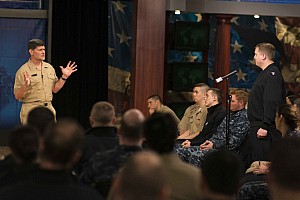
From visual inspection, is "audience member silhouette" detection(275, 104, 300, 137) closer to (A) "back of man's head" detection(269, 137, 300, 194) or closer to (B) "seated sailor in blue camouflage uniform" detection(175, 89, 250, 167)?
(B) "seated sailor in blue camouflage uniform" detection(175, 89, 250, 167)

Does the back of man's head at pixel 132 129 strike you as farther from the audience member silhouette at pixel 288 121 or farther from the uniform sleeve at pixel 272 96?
the uniform sleeve at pixel 272 96

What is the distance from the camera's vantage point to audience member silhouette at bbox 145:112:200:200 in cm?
315

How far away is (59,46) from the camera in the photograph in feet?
28.3

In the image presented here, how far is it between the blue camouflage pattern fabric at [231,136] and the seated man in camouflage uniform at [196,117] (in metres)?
0.55

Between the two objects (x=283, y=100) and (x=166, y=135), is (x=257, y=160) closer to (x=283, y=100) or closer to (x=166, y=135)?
(x=283, y=100)

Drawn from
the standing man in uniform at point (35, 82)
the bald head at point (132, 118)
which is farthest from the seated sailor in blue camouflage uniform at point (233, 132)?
the bald head at point (132, 118)

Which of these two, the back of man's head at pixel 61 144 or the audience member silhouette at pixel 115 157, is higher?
the back of man's head at pixel 61 144

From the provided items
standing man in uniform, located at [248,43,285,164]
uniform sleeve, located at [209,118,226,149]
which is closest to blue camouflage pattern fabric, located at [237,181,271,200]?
standing man in uniform, located at [248,43,285,164]

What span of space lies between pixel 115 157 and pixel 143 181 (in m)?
1.39

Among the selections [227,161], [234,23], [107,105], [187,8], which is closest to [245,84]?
[234,23]

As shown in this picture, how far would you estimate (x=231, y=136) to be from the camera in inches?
262

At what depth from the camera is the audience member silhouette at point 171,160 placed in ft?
10.3

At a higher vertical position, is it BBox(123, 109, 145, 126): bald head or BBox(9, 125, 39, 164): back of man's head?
BBox(123, 109, 145, 126): bald head

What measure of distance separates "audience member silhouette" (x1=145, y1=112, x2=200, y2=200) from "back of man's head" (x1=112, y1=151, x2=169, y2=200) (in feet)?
3.36
